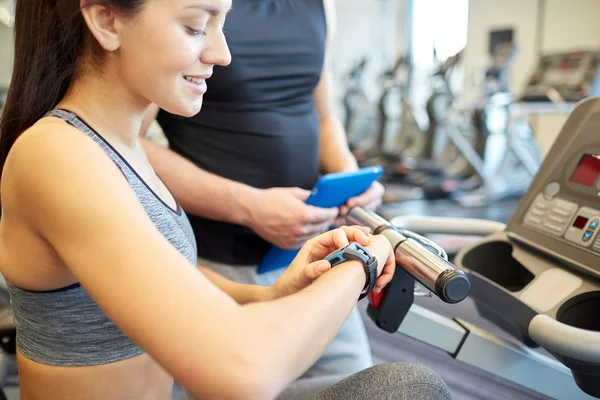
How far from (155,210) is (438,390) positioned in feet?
1.61

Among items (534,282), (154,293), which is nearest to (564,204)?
(534,282)

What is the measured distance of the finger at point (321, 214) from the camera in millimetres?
1208

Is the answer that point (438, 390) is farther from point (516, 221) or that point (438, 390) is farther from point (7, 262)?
point (7, 262)

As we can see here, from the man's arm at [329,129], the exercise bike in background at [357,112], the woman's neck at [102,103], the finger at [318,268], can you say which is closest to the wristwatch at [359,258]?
the finger at [318,268]

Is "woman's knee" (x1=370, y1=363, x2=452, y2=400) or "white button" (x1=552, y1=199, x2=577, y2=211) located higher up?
"white button" (x1=552, y1=199, x2=577, y2=211)

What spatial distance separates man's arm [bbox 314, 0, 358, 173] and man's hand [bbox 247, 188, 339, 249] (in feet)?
1.03

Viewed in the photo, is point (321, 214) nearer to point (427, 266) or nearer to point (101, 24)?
point (427, 266)

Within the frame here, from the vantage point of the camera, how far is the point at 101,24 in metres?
0.75

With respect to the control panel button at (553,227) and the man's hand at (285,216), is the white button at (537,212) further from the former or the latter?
the man's hand at (285,216)

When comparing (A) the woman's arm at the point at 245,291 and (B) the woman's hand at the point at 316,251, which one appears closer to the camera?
(B) the woman's hand at the point at 316,251

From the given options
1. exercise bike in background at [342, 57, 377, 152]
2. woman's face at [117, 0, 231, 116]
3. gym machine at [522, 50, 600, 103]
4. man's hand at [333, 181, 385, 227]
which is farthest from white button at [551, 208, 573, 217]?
exercise bike in background at [342, 57, 377, 152]

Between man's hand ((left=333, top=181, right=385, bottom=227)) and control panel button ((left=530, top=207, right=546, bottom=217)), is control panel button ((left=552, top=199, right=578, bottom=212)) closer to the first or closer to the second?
control panel button ((left=530, top=207, right=546, bottom=217))

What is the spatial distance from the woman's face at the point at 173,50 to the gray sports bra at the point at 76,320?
111mm

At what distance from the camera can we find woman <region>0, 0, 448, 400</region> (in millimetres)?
574
